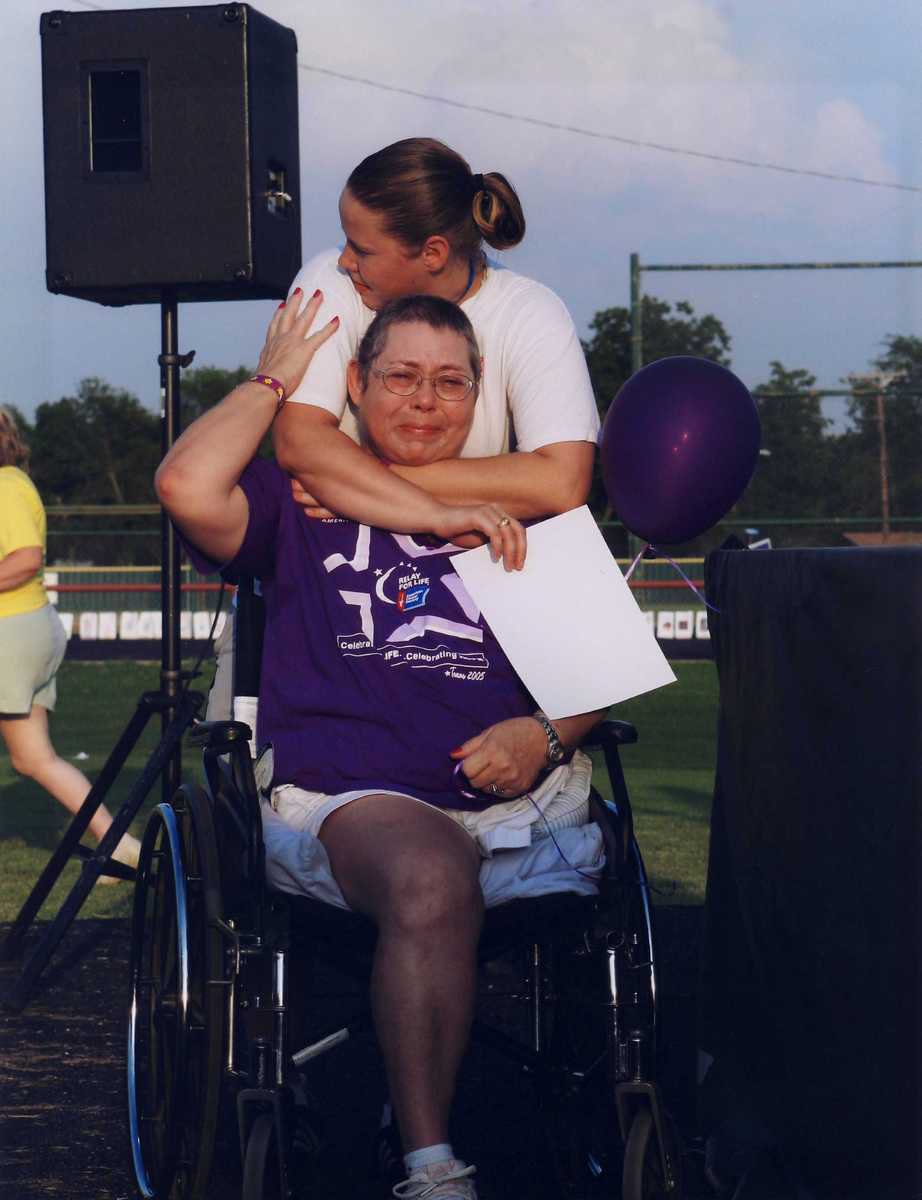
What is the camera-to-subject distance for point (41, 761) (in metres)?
5.25

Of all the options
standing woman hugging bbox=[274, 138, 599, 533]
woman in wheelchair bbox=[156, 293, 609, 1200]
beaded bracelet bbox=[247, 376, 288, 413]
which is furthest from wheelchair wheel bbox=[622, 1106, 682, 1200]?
beaded bracelet bbox=[247, 376, 288, 413]

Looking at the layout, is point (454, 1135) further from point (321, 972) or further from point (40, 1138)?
point (321, 972)

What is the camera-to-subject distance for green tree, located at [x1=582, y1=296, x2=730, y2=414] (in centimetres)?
→ 1527

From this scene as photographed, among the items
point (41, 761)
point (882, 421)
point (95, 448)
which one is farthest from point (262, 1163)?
point (95, 448)

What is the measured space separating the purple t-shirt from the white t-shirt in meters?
0.23

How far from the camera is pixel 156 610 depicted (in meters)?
19.0

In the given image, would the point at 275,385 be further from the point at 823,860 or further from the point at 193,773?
the point at 193,773

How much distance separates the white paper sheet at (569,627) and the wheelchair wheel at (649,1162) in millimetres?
626

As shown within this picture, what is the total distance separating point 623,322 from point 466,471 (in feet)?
45.0

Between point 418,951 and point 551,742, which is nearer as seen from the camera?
point 418,951

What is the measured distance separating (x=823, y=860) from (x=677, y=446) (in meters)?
0.78

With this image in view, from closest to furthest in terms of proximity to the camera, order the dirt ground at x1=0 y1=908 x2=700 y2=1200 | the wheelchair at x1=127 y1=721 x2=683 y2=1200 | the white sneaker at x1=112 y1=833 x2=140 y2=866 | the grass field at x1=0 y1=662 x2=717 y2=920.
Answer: the wheelchair at x1=127 y1=721 x2=683 y2=1200, the dirt ground at x1=0 y1=908 x2=700 y2=1200, the white sneaker at x1=112 y1=833 x2=140 y2=866, the grass field at x1=0 y1=662 x2=717 y2=920

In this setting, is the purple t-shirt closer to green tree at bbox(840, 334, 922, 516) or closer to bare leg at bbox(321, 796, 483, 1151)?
bare leg at bbox(321, 796, 483, 1151)

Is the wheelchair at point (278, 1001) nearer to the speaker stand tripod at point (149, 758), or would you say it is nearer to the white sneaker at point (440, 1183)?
the white sneaker at point (440, 1183)
